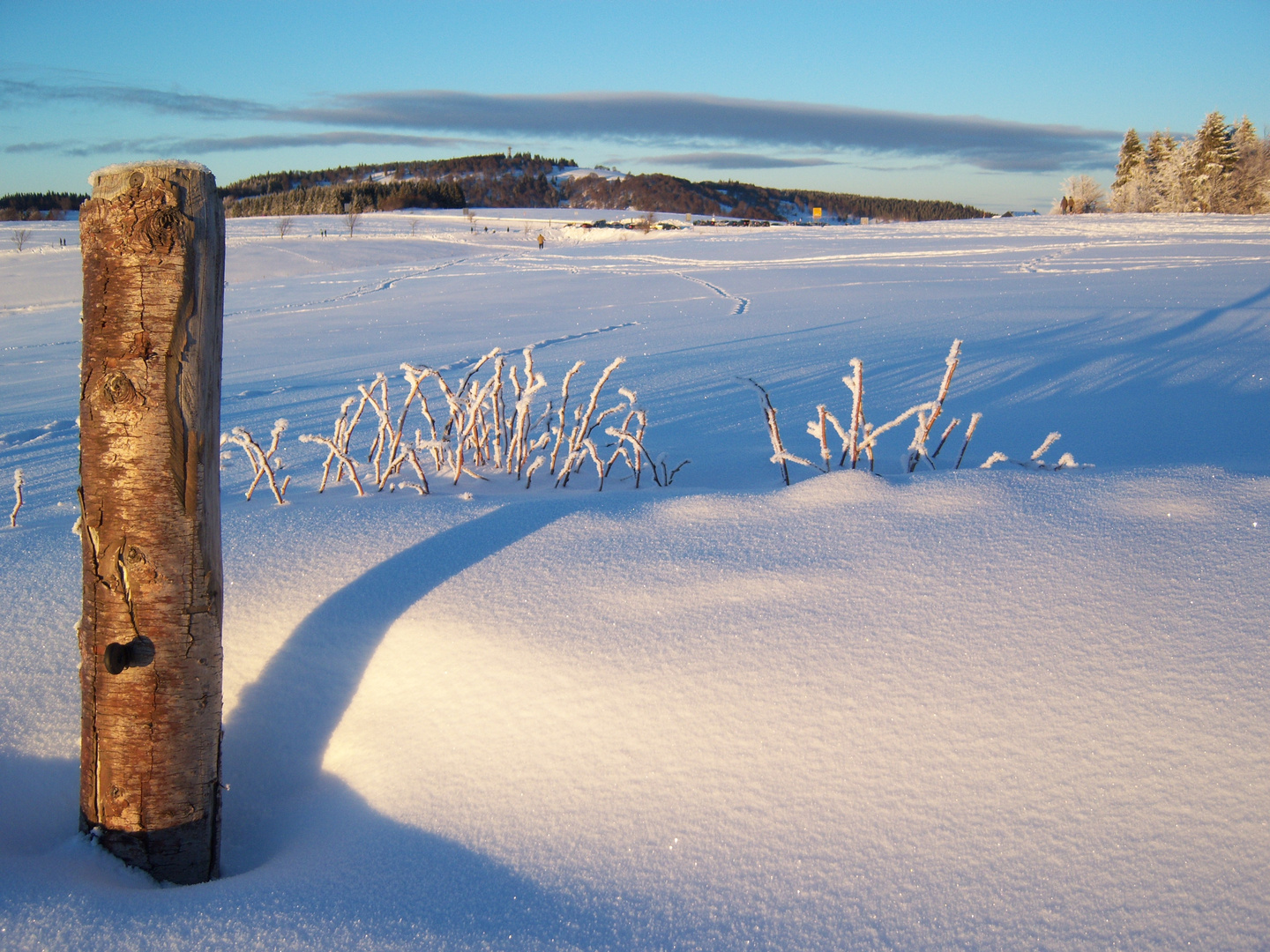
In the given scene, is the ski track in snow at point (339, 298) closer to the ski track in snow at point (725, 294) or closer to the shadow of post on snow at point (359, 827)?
the ski track in snow at point (725, 294)

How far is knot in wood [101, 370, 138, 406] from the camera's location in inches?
57.3

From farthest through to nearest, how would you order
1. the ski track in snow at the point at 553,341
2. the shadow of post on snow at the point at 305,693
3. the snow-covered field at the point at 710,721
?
1. the ski track in snow at the point at 553,341
2. the shadow of post on snow at the point at 305,693
3. the snow-covered field at the point at 710,721

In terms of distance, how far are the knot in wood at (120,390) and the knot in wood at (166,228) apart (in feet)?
0.81

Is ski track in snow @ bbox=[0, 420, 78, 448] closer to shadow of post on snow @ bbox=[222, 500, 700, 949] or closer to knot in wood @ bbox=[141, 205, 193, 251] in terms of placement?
shadow of post on snow @ bbox=[222, 500, 700, 949]

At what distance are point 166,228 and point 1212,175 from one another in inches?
1625

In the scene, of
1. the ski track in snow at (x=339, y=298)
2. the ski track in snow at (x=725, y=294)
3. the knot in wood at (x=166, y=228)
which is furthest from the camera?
the ski track in snow at (x=339, y=298)

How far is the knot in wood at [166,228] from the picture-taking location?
1.43 m

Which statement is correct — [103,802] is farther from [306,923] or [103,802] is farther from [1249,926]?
[1249,926]

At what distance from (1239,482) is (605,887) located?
2213 millimetres

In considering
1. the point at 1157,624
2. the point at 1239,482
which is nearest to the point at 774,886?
the point at 1157,624

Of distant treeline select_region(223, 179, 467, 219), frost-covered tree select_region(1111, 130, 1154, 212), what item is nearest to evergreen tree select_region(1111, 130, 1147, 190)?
frost-covered tree select_region(1111, 130, 1154, 212)

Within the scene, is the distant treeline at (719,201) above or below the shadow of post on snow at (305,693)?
above

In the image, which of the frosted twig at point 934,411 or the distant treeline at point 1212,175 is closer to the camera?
the frosted twig at point 934,411

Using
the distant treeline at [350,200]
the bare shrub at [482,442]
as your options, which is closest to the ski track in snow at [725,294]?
the bare shrub at [482,442]
